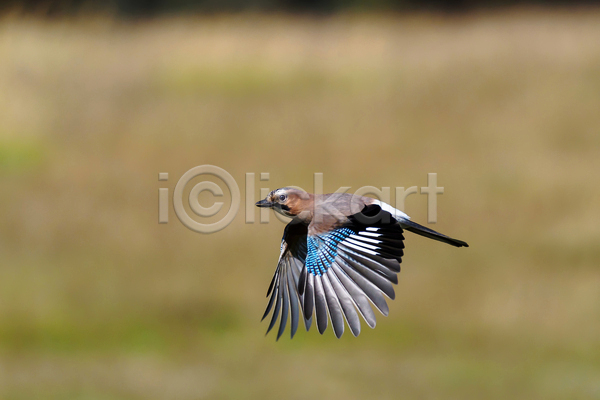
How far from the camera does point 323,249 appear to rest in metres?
2.85

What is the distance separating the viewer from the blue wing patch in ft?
9.12

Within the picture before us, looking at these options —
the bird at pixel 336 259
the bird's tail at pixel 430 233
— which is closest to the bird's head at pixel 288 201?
the bird at pixel 336 259

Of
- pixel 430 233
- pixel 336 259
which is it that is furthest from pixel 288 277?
pixel 430 233

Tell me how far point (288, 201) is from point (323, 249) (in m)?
0.55

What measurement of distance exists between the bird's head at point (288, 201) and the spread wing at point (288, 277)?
0.08 m

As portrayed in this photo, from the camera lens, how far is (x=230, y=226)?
6.05 m

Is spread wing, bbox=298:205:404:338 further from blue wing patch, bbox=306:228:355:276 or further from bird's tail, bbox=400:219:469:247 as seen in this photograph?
bird's tail, bbox=400:219:469:247

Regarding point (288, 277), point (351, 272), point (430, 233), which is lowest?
point (288, 277)

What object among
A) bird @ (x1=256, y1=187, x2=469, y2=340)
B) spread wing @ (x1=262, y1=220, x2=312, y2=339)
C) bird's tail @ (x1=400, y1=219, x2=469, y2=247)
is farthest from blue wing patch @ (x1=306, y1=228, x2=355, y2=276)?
bird's tail @ (x1=400, y1=219, x2=469, y2=247)

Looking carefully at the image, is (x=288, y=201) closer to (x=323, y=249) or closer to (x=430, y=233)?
(x=323, y=249)

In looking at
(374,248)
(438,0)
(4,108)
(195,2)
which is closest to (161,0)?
(195,2)

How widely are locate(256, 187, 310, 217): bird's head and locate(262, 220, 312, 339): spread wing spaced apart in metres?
0.08

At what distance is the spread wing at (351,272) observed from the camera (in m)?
2.59

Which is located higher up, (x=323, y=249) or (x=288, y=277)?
(x=323, y=249)
